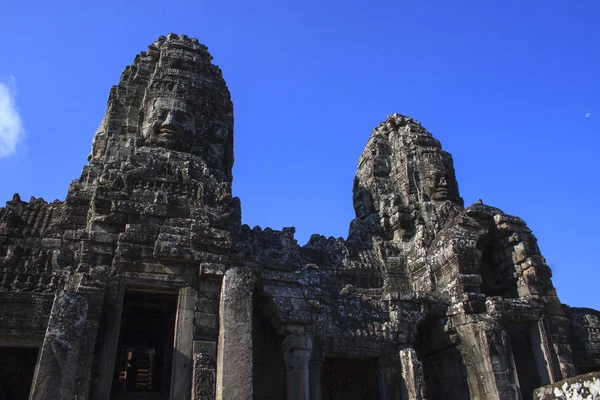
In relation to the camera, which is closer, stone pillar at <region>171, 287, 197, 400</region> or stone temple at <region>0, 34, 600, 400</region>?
stone pillar at <region>171, 287, 197, 400</region>

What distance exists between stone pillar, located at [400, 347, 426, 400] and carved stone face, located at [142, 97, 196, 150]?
7571mm

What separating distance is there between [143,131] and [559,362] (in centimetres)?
1221

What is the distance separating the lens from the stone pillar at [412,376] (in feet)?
36.8

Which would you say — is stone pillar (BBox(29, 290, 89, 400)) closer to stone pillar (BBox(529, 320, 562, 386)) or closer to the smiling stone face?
stone pillar (BBox(529, 320, 562, 386))

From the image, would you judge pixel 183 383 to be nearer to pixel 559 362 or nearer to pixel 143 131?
pixel 143 131

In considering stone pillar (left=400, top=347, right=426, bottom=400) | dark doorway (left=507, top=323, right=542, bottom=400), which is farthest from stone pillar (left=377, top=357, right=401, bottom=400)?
dark doorway (left=507, top=323, right=542, bottom=400)

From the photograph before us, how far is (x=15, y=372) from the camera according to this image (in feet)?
42.8

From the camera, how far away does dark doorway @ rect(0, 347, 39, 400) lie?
42.5ft

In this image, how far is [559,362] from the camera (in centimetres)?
1283

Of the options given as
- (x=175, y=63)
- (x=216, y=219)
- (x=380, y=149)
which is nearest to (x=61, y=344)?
(x=216, y=219)

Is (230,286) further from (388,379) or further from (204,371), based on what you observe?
(388,379)

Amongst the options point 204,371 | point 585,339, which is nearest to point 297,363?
point 204,371

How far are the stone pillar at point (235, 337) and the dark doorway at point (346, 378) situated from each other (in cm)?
473

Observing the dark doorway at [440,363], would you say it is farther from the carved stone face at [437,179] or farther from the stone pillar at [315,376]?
the carved stone face at [437,179]
